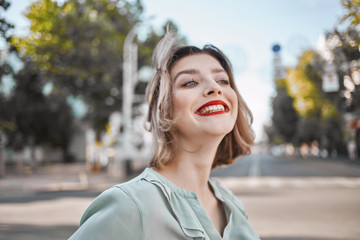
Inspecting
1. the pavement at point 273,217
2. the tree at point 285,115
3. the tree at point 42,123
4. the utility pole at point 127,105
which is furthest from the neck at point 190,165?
the tree at point 285,115

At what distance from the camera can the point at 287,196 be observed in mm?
12875

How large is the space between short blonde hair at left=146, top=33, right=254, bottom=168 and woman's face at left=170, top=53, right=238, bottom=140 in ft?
0.10

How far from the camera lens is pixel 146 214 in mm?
1107

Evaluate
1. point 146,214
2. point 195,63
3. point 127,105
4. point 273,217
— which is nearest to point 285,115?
point 127,105

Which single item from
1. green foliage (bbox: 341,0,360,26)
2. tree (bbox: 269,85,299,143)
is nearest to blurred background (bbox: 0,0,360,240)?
green foliage (bbox: 341,0,360,26)

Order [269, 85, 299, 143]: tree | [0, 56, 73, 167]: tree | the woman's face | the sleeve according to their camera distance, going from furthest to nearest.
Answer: [269, 85, 299, 143]: tree → [0, 56, 73, 167]: tree → the woman's face → the sleeve

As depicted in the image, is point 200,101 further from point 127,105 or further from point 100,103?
point 100,103

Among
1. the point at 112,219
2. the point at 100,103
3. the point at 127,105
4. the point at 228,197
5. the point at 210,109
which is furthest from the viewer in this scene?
the point at 100,103

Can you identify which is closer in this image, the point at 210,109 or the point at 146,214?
the point at 146,214

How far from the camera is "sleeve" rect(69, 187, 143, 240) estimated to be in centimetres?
104

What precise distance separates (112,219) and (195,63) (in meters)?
0.72

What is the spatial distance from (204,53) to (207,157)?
44 centimetres

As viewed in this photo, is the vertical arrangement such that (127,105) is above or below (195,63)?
below

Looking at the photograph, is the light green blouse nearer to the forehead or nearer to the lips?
the lips
